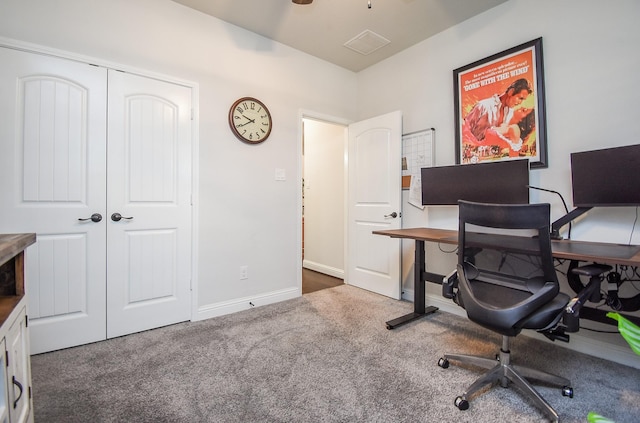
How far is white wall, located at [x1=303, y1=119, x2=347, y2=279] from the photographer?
4.07 meters

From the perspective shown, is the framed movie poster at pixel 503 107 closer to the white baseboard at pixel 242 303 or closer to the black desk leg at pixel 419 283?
the black desk leg at pixel 419 283

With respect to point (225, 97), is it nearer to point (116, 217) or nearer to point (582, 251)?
point (116, 217)

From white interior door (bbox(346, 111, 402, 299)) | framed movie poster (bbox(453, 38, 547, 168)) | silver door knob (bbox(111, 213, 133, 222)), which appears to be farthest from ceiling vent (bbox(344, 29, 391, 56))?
silver door knob (bbox(111, 213, 133, 222))

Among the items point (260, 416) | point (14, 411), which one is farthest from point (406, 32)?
point (14, 411)

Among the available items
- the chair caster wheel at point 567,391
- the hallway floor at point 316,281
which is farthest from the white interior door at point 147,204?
the chair caster wheel at point 567,391

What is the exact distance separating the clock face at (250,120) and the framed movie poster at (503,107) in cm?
186

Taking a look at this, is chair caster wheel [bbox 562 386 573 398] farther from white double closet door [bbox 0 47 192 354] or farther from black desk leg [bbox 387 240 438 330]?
white double closet door [bbox 0 47 192 354]

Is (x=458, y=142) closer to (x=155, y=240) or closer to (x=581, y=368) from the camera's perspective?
(x=581, y=368)

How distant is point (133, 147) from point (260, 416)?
6.90ft

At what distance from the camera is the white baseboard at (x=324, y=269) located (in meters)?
4.08

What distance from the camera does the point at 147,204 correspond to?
2352 mm

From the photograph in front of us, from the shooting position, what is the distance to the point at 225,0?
2.40 metres

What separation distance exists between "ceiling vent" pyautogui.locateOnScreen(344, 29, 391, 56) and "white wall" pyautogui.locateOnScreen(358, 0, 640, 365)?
1.84 feet

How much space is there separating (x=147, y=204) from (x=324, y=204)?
250cm
